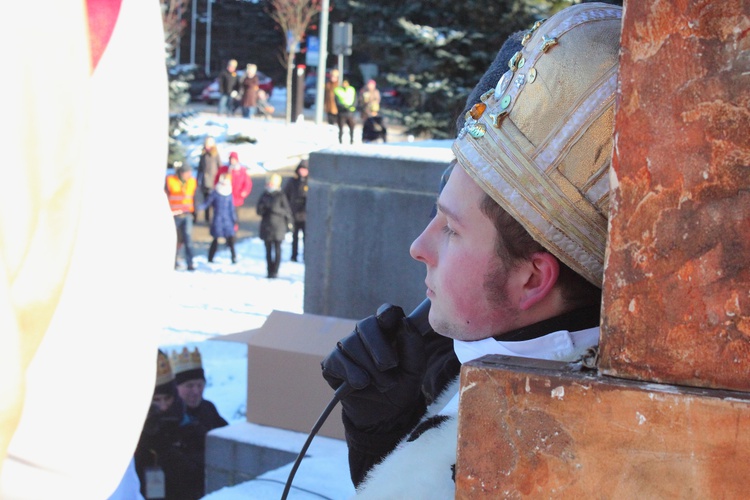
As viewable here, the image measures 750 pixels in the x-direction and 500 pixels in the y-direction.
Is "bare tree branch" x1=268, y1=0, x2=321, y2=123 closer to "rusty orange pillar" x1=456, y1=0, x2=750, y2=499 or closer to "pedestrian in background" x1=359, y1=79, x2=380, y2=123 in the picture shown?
"pedestrian in background" x1=359, y1=79, x2=380, y2=123

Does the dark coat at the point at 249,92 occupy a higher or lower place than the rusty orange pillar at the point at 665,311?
lower

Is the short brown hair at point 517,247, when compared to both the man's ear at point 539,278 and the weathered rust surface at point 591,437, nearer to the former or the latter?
the man's ear at point 539,278

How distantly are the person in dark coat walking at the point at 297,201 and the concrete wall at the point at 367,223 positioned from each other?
8.20m

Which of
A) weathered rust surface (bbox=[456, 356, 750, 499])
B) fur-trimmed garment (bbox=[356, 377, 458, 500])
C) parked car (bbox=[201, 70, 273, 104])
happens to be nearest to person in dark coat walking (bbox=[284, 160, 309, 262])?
fur-trimmed garment (bbox=[356, 377, 458, 500])

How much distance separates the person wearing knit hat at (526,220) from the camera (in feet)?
4.15

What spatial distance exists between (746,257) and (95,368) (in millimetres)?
1239

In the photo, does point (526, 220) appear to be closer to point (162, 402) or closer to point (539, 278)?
point (539, 278)

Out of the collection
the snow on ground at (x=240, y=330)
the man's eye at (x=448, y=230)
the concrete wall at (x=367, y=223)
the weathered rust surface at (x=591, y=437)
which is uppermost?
the man's eye at (x=448, y=230)

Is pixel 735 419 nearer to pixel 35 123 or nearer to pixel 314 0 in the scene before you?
pixel 35 123

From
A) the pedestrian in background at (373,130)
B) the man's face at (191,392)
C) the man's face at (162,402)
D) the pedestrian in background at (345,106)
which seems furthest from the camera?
the pedestrian in background at (345,106)

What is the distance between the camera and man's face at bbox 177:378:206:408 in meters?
5.23

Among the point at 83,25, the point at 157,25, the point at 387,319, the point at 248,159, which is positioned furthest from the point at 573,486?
the point at 248,159

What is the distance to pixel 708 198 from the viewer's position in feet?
3.07

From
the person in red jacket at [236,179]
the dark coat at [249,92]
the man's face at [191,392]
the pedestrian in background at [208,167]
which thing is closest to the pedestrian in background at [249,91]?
the dark coat at [249,92]
